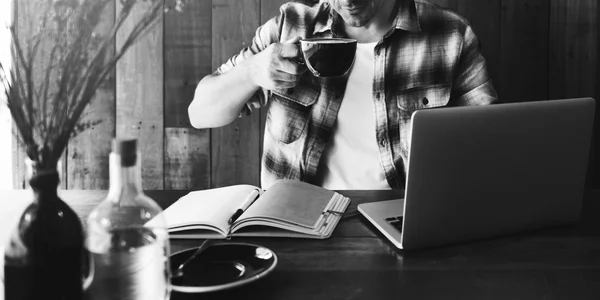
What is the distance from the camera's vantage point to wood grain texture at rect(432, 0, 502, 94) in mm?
2186

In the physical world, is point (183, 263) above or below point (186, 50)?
below

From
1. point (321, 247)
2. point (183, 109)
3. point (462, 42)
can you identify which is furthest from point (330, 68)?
point (183, 109)

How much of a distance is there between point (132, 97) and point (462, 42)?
41.3 inches

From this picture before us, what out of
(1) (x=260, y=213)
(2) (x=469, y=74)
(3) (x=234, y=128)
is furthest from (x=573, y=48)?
(1) (x=260, y=213)

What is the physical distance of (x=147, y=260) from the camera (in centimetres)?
76

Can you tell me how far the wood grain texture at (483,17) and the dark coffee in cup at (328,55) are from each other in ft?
3.29

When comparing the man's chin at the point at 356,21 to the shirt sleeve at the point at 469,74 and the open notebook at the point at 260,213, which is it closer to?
the shirt sleeve at the point at 469,74

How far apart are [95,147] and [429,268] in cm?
158

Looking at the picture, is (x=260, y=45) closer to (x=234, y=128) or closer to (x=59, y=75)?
(x=234, y=128)

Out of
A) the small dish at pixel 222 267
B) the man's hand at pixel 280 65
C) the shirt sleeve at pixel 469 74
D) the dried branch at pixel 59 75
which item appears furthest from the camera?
the shirt sleeve at pixel 469 74

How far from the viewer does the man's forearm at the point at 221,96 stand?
1782 mm

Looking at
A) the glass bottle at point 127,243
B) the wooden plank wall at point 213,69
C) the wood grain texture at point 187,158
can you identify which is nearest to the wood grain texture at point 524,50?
the wooden plank wall at point 213,69

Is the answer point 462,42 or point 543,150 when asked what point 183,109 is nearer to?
point 462,42

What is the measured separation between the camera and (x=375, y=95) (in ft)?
6.18
